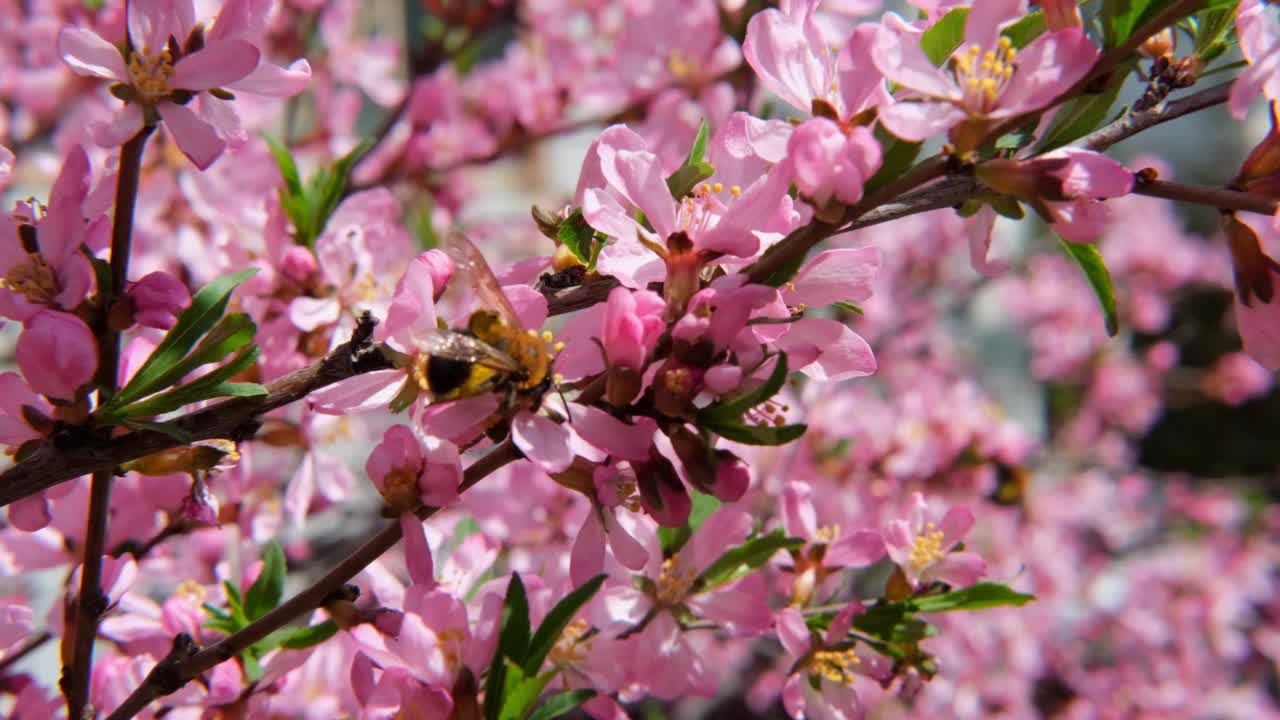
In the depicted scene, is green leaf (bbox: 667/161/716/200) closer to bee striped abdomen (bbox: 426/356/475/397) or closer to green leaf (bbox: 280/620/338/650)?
bee striped abdomen (bbox: 426/356/475/397)

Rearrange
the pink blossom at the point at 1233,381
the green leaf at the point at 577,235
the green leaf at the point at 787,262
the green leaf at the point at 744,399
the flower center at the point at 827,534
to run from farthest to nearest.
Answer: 1. the pink blossom at the point at 1233,381
2. the flower center at the point at 827,534
3. the green leaf at the point at 577,235
4. the green leaf at the point at 787,262
5. the green leaf at the point at 744,399

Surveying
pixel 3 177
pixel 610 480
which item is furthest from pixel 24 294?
pixel 610 480

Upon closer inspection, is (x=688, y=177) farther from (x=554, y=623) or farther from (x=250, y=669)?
(x=250, y=669)

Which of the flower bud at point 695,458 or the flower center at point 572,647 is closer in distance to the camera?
the flower bud at point 695,458

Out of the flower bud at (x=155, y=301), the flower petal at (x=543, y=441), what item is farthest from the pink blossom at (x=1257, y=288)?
the flower bud at (x=155, y=301)

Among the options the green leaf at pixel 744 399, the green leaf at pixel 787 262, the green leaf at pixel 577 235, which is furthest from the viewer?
the green leaf at pixel 577 235

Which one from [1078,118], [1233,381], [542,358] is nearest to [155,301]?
[542,358]

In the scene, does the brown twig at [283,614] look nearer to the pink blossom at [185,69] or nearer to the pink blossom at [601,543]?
the pink blossom at [601,543]

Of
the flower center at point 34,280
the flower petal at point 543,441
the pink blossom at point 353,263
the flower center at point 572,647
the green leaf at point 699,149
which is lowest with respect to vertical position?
the flower center at point 572,647

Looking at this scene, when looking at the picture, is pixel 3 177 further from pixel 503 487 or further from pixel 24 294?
Answer: pixel 503 487
